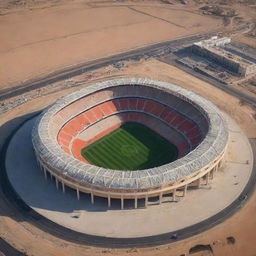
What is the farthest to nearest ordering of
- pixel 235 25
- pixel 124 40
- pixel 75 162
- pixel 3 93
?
pixel 235 25 → pixel 124 40 → pixel 3 93 → pixel 75 162

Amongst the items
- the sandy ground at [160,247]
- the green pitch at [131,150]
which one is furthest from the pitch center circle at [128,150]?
the sandy ground at [160,247]

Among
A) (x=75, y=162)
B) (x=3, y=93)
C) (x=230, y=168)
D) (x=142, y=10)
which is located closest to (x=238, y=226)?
(x=230, y=168)

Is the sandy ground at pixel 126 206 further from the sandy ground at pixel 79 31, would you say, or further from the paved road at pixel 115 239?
the sandy ground at pixel 79 31

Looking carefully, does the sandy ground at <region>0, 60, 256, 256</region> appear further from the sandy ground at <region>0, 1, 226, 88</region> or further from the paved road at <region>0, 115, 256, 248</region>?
the sandy ground at <region>0, 1, 226, 88</region>

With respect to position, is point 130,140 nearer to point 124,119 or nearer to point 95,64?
point 124,119

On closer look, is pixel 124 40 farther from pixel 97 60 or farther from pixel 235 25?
pixel 235 25
